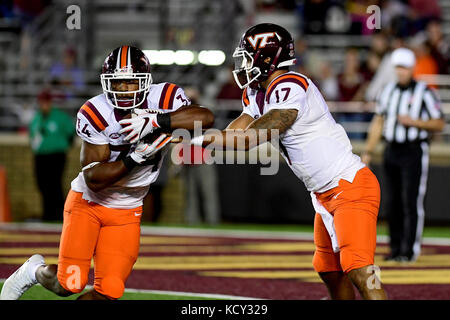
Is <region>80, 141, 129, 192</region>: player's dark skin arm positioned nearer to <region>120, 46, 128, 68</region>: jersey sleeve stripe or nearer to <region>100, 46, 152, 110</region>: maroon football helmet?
<region>100, 46, 152, 110</region>: maroon football helmet

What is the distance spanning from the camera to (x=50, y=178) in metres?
12.2

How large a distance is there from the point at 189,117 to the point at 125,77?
0.43 m

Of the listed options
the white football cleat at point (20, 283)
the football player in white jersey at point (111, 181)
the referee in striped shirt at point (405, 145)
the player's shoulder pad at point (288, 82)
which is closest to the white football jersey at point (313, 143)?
the player's shoulder pad at point (288, 82)

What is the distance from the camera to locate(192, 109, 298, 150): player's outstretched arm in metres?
4.77

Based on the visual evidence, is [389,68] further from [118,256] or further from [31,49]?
[118,256]

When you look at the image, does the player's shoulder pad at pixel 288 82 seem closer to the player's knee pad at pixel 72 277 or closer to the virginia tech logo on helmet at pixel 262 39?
the virginia tech logo on helmet at pixel 262 39

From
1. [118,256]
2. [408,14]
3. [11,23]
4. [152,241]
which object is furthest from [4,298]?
[11,23]

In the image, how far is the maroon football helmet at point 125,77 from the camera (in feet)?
16.9

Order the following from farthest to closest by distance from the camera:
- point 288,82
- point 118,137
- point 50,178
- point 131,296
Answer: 1. point 50,178
2. point 131,296
3. point 118,137
4. point 288,82

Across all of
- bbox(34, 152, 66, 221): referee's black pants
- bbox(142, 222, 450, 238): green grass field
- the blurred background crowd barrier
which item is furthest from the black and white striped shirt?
bbox(34, 152, 66, 221): referee's black pants

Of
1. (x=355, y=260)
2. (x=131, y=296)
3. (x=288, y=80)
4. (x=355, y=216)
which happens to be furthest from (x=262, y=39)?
(x=131, y=296)

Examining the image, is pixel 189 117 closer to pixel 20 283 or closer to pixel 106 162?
pixel 106 162

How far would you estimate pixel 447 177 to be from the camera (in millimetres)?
11891

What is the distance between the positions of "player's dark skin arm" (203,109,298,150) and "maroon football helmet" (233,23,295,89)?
313mm
